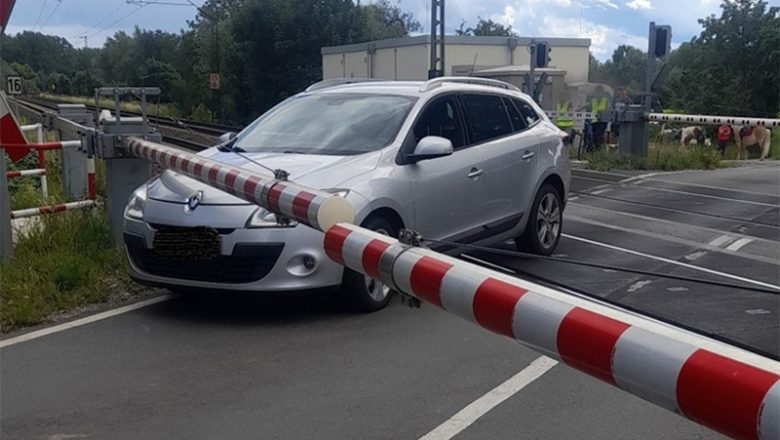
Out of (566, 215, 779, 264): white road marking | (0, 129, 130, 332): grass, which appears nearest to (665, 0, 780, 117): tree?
(566, 215, 779, 264): white road marking

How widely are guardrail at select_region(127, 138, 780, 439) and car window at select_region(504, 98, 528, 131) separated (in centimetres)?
464

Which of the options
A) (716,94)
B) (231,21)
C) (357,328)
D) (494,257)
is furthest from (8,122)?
(231,21)

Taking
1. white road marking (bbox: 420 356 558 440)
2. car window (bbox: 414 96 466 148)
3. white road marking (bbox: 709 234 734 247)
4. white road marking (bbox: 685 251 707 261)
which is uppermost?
car window (bbox: 414 96 466 148)

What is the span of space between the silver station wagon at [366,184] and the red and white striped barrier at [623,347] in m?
2.73

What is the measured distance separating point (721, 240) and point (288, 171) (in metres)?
5.72

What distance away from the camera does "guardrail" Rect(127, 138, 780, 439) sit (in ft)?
6.95

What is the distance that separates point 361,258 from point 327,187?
253 centimetres

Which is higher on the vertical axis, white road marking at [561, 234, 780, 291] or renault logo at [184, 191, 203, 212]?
renault logo at [184, 191, 203, 212]

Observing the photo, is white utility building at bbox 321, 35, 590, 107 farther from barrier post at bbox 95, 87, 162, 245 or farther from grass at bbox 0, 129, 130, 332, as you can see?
grass at bbox 0, 129, 130, 332

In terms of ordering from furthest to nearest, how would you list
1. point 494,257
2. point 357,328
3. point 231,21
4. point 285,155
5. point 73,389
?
1. point 231,21
2. point 494,257
3. point 285,155
4. point 357,328
5. point 73,389

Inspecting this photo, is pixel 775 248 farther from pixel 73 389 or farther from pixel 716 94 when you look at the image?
pixel 716 94

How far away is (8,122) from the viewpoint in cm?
738

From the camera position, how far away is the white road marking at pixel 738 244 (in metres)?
9.46

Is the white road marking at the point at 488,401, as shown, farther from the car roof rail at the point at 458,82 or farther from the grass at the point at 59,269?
the grass at the point at 59,269
